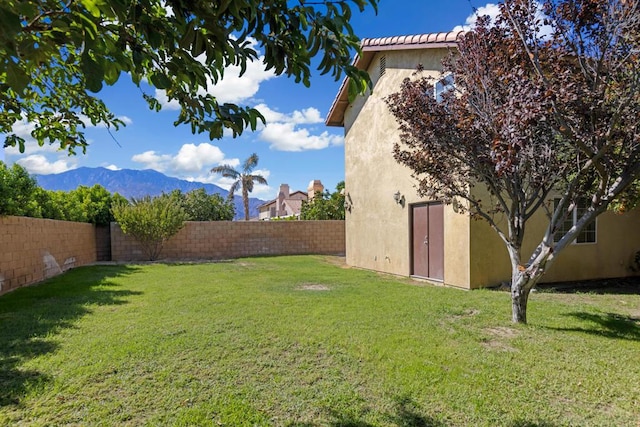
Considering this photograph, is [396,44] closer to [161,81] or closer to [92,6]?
[161,81]

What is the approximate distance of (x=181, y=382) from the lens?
4.39 meters

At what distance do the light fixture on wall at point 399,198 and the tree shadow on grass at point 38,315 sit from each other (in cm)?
877

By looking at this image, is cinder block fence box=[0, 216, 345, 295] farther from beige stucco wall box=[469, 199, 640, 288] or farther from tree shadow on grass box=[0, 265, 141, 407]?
beige stucco wall box=[469, 199, 640, 288]

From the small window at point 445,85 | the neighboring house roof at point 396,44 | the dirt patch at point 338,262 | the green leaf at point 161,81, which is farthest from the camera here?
the dirt patch at point 338,262

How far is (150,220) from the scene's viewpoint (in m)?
19.0

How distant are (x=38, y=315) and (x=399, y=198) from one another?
10.7 meters

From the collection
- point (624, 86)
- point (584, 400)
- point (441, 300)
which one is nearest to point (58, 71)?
point (584, 400)

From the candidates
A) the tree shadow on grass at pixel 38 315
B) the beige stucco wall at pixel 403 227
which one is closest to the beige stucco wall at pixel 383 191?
the beige stucco wall at pixel 403 227

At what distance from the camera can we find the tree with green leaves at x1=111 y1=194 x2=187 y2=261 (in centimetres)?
1896

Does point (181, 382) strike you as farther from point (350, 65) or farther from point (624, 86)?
point (624, 86)

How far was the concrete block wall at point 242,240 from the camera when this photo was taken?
20438 millimetres

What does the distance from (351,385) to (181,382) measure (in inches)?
75.5

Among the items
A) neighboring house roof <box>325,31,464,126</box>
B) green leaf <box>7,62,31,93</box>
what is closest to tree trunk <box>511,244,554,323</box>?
neighboring house roof <box>325,31,464,126</box>

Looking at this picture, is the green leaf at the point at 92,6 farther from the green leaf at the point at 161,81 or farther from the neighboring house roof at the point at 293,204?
the neighboring house roof at the point at 293,204
